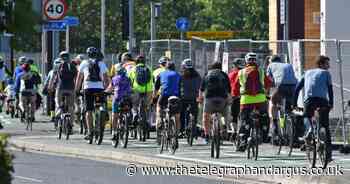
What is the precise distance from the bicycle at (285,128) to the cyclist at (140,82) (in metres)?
3.67

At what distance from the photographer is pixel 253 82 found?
19625 millimetres

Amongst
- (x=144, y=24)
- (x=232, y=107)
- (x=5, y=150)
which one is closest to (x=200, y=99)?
(x=232, y=107)

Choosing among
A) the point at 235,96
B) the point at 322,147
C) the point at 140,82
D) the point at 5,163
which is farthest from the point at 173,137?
the point at 5,163

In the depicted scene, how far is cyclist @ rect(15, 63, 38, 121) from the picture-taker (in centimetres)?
2795

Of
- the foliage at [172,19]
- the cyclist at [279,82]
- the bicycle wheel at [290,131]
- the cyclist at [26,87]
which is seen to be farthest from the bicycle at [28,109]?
the foliage at [172,19]

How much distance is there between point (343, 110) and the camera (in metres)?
21.7

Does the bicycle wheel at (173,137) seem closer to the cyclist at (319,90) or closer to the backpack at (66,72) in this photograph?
the cyclist at (319,90)

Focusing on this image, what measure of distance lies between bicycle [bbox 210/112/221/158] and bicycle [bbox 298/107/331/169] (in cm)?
222

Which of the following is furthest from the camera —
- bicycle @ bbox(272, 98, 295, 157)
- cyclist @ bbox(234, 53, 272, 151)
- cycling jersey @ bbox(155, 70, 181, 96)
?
cycling jersey @ bbox(155, 70, 181, 96)

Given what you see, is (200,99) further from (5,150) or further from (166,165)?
(5,150)

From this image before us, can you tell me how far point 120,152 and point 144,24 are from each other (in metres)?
58.7

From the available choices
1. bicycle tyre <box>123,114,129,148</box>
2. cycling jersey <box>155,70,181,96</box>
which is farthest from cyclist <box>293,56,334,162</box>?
bicycle tyre <box>123,114,129,148</box>

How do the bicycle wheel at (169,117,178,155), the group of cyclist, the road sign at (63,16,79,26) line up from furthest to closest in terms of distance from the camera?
the bicycle wheel at (169,117,178,155), the group of cyclist, the road sign at (63,16,79,26)

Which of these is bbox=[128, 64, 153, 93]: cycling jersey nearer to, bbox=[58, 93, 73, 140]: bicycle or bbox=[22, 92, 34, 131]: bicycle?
bbox=[58, 93, 73, 140]: bicycle
